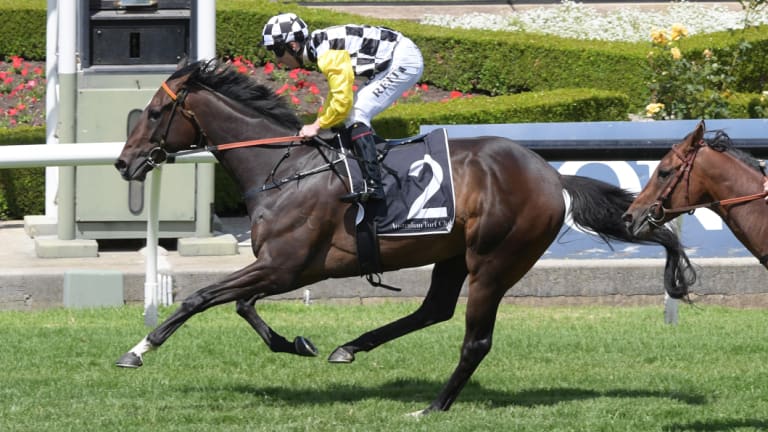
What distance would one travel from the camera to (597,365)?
723cm

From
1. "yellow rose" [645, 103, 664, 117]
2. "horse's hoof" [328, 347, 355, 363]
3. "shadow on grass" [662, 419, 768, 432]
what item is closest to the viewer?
"shadow on grass" [662, 419, 768, 432]

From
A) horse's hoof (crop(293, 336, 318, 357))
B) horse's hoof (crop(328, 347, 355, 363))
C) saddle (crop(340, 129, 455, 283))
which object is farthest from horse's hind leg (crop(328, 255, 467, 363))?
saddle (crop(340, 129, 455, 283))

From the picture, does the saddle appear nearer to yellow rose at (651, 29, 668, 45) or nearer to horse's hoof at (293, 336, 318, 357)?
horse's hoof at (293, 336, 318, 357)

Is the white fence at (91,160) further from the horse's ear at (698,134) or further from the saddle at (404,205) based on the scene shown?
the horse's ear at (698,134)

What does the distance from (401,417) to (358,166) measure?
1.17 metres

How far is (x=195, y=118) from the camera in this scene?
6492 mm

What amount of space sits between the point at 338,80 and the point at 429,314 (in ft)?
4.38

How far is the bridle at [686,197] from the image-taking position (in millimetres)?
5922

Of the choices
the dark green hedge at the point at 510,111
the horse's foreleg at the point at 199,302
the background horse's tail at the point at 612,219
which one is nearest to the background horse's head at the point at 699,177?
the background horse's tail at the point at 612,219

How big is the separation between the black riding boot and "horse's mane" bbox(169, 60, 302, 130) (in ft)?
1.31

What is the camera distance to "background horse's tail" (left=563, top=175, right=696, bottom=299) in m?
6.60

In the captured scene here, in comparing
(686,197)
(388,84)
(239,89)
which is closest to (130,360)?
(239,89)

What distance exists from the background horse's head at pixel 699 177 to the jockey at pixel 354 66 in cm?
128

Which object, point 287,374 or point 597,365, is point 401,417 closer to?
point 287,374
